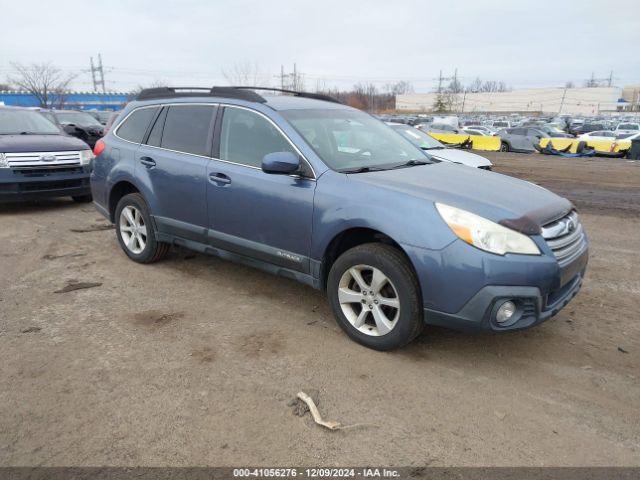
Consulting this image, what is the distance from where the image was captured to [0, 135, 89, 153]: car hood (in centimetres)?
775

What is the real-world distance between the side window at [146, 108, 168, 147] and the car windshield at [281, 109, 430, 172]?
1644 millimetres

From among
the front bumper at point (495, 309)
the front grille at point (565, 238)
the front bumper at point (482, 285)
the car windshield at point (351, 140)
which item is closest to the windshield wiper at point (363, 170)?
the car windshield at point (351, 140)

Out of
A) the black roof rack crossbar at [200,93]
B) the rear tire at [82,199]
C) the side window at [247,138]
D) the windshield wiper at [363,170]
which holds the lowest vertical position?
the rear tire at [82,199]

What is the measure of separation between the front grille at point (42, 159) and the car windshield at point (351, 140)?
5.67 meters

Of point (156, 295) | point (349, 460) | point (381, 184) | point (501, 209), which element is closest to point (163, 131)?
Result: point (156, 295)

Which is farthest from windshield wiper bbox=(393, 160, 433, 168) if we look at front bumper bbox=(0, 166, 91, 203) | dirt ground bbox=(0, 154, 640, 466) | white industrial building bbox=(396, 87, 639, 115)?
white industrial building bbox=(396, 87, 639, 115)

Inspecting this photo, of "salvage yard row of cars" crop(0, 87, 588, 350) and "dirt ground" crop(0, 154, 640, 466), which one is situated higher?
"salvage yard row of cars" crop(0, 87, 588, 350)

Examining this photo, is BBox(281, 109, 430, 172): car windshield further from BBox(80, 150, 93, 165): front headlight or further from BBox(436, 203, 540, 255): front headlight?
BBox(80, 150, 93, 165): front headlight

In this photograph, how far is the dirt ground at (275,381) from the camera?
8.43 feet

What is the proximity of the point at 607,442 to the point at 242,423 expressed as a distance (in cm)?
200

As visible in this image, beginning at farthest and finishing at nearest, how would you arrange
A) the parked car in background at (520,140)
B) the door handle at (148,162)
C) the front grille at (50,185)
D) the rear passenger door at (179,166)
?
1. the parked car in background at (520,140)
2. the front grille at (50,185)
3. the door handle at (148,162)
4. the rear passenger door at (179,166)

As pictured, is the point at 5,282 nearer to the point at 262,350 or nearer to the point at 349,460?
the point at 262,350

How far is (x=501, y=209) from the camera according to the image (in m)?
3.23

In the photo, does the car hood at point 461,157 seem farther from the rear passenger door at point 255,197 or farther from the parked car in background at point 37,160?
the parked car in background at point 37,160
